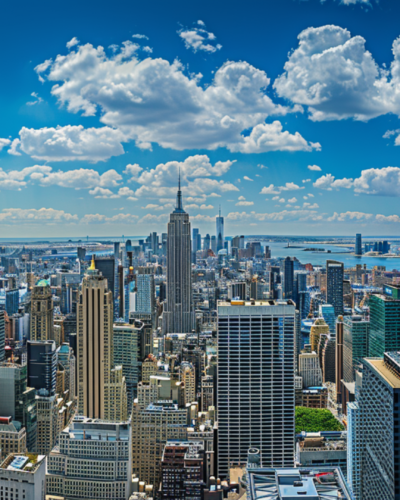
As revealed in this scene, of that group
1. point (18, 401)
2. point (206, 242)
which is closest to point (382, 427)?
point (18, 401)

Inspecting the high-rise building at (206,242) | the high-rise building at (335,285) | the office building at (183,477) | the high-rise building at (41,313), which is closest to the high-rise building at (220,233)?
the high-rise building at (206,242)

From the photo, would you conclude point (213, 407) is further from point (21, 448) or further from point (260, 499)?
point (260, 499)

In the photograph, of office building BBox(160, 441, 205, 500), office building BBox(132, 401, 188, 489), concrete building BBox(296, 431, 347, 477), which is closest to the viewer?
office building BBox(160, 441, 205, 500)

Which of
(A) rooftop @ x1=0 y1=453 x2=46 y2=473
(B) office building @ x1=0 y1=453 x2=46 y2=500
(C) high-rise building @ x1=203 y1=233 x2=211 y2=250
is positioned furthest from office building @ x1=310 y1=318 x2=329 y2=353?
(B) office building @ x1=0 y1=453 x2=46 y2=500

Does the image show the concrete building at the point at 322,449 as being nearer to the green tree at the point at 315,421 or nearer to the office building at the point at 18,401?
the green tree at the point at 315,421

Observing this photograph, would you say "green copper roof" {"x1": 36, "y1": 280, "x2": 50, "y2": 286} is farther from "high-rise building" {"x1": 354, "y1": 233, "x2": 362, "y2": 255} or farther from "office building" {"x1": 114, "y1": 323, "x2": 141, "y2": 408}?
"high-rise building" {"x1": 354, "y1": 233, "x2": 362, "y2": 255}

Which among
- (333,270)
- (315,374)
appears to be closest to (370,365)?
(315,374)
